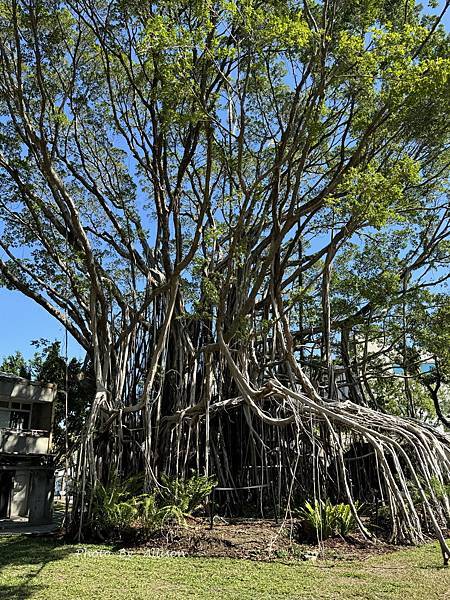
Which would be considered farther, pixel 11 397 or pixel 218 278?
pixel 11 397

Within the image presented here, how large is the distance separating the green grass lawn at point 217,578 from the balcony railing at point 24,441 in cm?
656

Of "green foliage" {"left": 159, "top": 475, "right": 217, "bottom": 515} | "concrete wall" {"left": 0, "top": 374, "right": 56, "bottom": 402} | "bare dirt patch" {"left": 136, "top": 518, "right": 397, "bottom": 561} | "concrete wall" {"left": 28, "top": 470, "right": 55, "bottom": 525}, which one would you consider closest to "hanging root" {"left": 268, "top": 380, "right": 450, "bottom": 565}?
"bare dirt patch" {"left": 136, "top": 518, "right": 397, "bottom": 561}

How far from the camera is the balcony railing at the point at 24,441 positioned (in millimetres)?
11789

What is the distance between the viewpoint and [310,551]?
5535 mm

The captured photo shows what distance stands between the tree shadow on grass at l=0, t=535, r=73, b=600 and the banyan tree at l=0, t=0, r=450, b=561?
23.6 inches

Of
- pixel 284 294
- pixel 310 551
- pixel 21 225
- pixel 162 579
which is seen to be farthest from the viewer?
pixel 284 294

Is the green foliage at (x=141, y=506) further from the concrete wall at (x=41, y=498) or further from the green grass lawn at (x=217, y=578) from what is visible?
the concrete wall at (x=41, y=498)

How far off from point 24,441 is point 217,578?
28.6 ft

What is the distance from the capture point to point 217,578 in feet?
15.0

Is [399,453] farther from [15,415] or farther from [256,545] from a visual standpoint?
[15,415]

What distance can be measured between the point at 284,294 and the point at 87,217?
3575 mm

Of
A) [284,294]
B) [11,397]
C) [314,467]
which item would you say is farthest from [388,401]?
[11,397]

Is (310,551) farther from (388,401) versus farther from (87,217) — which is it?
(388,401)

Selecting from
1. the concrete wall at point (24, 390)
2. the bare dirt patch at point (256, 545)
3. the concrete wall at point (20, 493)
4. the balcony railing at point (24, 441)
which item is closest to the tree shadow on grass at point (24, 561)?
the bare dirt patch at point (256, 545)
